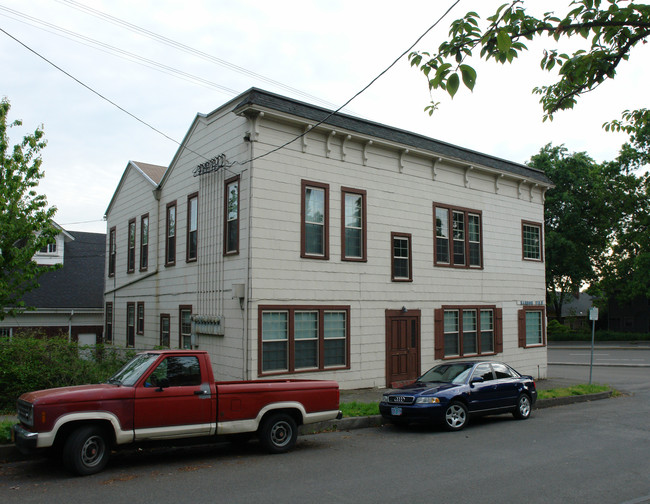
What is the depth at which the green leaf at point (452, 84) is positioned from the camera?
5629 millimetres

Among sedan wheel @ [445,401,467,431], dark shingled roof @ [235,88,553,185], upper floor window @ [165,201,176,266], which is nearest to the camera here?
sedan wheel @ [445,401,467,431]

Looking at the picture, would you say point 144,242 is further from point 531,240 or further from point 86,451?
point 531,240

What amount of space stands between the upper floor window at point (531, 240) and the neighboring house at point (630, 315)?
42.4 meters

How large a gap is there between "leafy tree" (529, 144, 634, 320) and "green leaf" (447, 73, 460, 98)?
45.3 metres

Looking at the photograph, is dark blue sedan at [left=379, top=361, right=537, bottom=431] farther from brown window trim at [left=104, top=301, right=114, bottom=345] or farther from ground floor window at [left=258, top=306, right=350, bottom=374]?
brown window trim at [left=104, top=301, right=114, bottom=345]

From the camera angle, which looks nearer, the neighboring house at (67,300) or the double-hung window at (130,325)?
the double-hung window at (130,325)

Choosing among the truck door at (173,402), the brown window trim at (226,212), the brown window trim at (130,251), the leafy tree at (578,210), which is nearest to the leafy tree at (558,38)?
the truck door at (173,402)

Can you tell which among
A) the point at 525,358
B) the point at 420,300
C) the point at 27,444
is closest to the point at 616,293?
the point at 525,358

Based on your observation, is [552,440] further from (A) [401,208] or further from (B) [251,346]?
(A) [401,208]

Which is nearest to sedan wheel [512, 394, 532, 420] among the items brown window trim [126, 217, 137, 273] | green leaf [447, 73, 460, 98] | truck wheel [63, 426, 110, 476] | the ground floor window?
the ground floor window

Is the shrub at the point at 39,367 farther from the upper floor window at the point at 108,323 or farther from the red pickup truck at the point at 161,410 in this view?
the upper floor window at the point at 108,323

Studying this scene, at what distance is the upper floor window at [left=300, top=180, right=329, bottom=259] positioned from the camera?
1573 cm

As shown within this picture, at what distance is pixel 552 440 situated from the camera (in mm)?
10875

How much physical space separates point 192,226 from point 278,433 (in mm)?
9635
